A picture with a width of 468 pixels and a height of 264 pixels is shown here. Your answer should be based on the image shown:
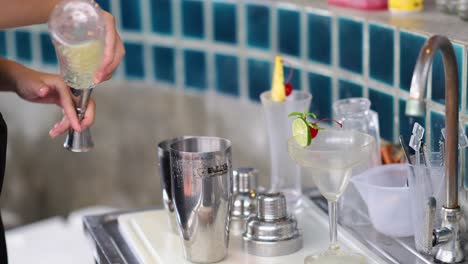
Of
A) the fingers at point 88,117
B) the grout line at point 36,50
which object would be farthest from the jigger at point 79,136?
the grout line at point 36,50

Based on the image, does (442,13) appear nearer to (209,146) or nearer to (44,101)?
(209,146)

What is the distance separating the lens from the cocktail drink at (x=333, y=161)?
59.6 inches

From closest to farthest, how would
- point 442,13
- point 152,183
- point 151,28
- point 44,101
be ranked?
1. point 44,101
2. point 442,13
3. point 151,28
4. point 152,183

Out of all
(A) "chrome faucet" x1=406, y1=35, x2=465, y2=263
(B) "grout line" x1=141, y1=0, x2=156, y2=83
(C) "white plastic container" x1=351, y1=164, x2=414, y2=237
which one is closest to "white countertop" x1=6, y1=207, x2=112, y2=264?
(B) "grout line" x1=141, y1=0, x2=156, y2=83

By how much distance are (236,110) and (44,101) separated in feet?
2.71

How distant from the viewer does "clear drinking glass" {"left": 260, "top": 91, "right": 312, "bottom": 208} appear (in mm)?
1861

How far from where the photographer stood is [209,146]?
1.67m

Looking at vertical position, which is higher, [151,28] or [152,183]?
[151,28]

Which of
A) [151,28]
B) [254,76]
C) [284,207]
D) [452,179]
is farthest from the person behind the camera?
[151,28]

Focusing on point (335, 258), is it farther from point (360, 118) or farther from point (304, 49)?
point (304, 49)

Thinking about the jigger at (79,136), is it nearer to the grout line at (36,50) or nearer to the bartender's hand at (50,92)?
the bartender's hand at (50,92)

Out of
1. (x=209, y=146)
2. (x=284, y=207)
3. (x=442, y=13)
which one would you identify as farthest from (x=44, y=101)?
(x=442, y=13)

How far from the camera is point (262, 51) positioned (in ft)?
7.93

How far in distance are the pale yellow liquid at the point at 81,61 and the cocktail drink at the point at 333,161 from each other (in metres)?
0.34
